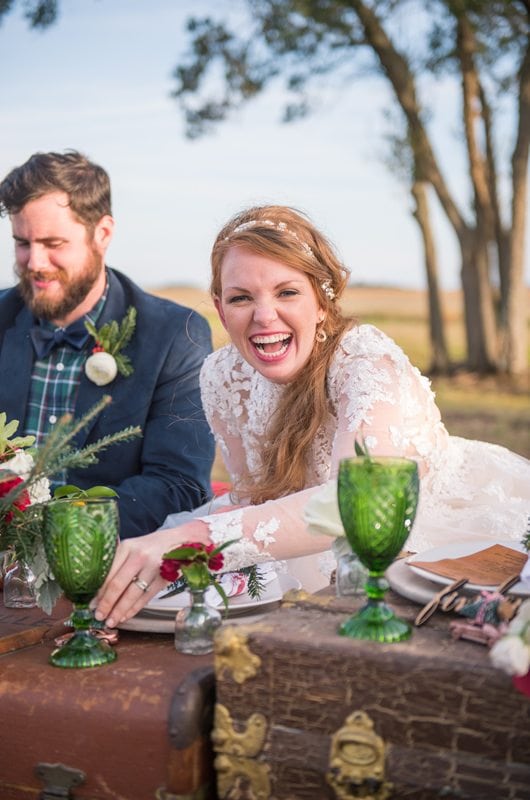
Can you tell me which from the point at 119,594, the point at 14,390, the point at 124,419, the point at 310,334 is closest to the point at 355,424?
the point at 310,334

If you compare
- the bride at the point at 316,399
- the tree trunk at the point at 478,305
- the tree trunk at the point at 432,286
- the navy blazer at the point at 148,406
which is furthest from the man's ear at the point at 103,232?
the tree trunk at the point at 432,286

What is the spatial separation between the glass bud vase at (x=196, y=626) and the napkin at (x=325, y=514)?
0.24 metres

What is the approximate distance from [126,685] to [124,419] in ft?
7.41

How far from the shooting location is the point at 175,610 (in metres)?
1.69

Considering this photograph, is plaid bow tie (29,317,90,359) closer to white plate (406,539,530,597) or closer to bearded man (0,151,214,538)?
bearded man (0,151,214,538)

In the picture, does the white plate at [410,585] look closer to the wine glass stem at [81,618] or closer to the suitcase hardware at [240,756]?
the suitcase hardware at [240,756]

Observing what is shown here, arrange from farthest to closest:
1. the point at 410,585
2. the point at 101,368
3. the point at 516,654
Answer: the point at 101,368, the point at 410,585, the point at 516,654

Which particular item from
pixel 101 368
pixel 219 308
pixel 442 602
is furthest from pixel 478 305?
pixel 442 602

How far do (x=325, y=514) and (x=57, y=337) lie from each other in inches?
101

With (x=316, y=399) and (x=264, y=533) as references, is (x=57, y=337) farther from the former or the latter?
(x=264, y=533)

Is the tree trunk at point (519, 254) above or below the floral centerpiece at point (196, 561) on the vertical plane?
above

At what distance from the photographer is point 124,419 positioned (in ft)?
11.9

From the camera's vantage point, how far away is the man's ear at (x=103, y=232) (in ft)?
12.8

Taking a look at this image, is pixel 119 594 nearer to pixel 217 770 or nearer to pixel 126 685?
pixel 126 685
